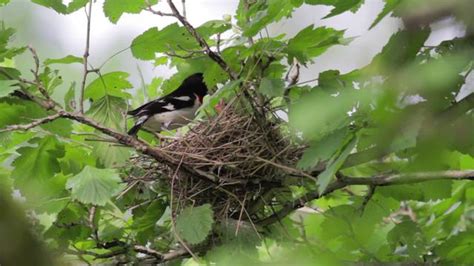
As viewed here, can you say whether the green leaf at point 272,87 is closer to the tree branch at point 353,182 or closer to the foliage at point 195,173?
the foliage at point 195,173

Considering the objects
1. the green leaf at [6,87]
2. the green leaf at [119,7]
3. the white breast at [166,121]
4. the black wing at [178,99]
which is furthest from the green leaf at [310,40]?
the white breast at [166,121]

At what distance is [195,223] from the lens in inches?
99.7

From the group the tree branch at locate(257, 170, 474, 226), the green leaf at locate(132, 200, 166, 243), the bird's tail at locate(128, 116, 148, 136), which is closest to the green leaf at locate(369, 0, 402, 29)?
the tree branch at locate(257, 170, 474, 226)

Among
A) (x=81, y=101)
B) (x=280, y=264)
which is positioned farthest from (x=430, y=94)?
(x=81, y=101)

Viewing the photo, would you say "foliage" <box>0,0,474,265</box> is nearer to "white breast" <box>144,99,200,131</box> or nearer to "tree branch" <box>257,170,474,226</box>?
"tree branch" <box>257,170,474,226</box>

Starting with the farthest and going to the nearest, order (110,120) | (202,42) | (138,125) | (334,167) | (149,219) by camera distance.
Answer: (138,125) < (149,219) < (110,120) < (202,42) < (334,167)

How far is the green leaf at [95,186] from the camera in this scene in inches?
97.3

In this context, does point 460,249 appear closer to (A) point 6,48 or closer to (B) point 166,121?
(B) point 166,121

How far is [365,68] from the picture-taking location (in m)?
0.69

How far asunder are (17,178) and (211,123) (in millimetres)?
818

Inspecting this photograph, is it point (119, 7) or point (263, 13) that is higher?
point (119, 7)

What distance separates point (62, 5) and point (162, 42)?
40cm

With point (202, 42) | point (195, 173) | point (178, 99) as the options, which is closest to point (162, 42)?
point (202, 42)

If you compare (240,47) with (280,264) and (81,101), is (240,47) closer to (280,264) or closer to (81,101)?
(81,101)
